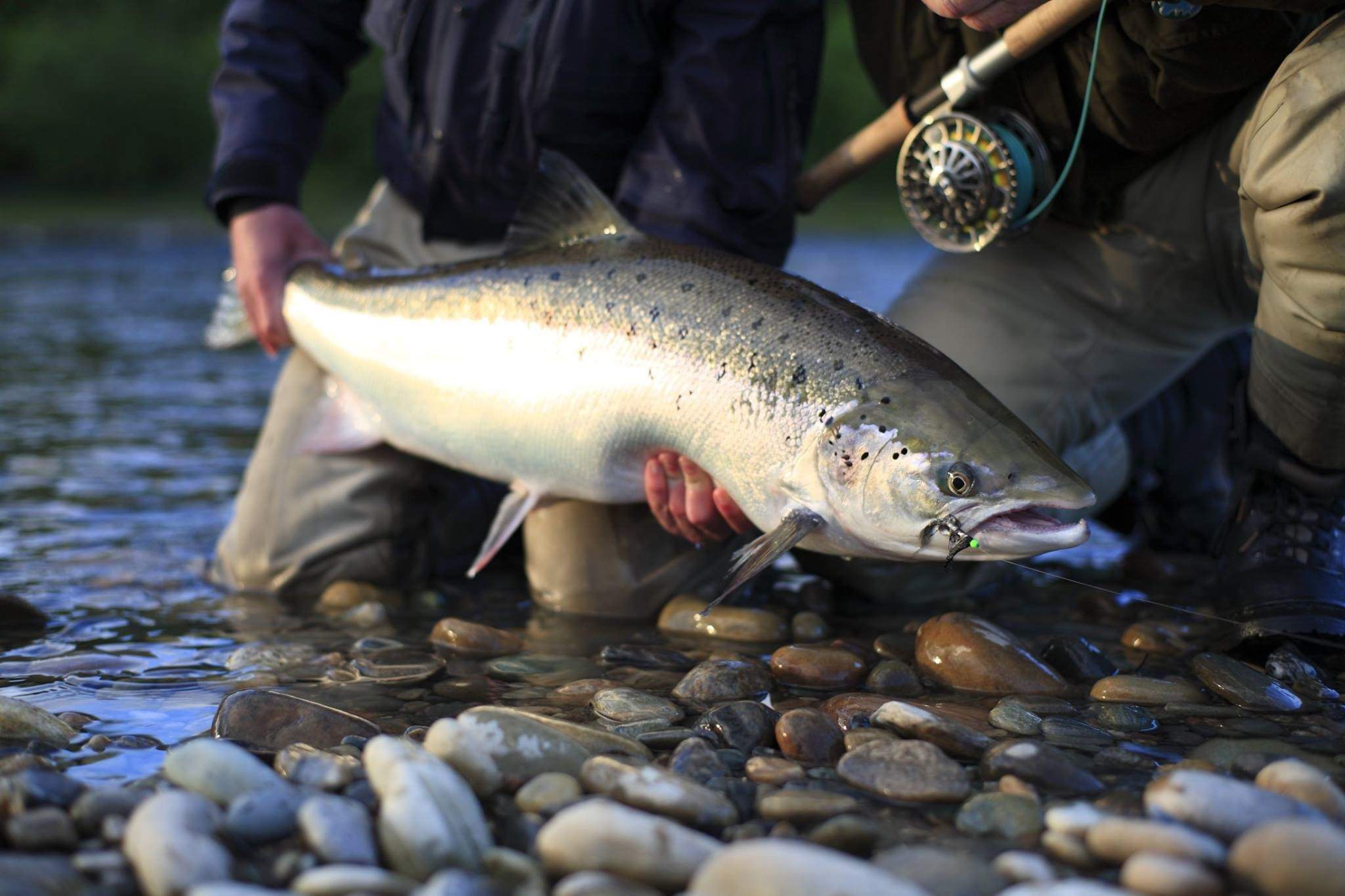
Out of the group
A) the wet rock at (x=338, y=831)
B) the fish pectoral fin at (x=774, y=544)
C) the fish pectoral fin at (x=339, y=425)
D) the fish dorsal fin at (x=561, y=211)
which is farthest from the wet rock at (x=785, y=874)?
the fish pectoral fin at (x=339, y=425)

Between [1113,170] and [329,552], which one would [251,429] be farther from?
[1113,170]

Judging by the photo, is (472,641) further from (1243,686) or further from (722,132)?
(1243,686)

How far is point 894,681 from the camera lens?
261cm

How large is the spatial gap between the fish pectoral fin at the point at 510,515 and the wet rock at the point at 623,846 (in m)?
1.47

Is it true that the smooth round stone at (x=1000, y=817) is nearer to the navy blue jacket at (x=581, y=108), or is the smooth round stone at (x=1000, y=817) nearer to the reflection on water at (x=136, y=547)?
the reflection on water at (x=136, y=547)

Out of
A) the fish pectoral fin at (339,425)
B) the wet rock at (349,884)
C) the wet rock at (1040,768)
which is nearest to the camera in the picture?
the wet rock at (349,884)

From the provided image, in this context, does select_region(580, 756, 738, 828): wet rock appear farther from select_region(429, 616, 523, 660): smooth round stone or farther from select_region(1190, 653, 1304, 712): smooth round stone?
select_region(1190, 653, 1304, 712): smooth round stone

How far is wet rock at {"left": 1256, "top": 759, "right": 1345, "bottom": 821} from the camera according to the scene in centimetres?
180

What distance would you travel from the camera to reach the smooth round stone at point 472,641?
295 centimetres

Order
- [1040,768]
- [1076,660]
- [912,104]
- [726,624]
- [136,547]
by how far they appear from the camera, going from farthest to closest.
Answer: [136,547] < [912,104] < [726,624] < [1076,660] < [1040,768]

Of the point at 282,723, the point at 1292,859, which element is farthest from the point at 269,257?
the point at 1292,859

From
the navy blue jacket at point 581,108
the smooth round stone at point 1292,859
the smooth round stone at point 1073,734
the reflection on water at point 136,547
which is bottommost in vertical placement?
the reflection on water at point 136,547

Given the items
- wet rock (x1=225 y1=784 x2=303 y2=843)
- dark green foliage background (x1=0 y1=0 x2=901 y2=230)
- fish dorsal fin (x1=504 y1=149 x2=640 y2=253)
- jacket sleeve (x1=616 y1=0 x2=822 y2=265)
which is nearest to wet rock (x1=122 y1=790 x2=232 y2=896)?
wet rock (x1=225 y1=784 x2=303 y2=843)

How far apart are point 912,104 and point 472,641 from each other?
70.7 inches
